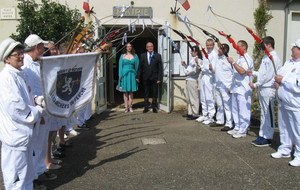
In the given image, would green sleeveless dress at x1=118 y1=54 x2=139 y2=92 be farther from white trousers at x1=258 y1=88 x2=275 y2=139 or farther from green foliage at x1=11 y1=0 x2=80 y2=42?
white trousers at x1=258 y1=88 x2=275 y2=139

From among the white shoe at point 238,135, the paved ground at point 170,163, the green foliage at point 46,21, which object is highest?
the green foliage at point 46,21

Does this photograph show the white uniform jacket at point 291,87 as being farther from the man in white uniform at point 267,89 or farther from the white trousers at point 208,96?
the white trousers at point 208,96

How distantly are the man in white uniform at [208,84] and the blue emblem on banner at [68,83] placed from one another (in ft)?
13.8

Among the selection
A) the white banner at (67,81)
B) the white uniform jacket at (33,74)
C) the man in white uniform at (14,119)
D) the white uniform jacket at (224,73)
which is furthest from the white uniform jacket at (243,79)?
the man in white uniform at (14,119)

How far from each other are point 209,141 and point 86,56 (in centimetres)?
340

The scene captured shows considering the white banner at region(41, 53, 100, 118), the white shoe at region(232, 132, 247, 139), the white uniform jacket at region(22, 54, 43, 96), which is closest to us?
the white banner at region(41, 53, 100, 118)

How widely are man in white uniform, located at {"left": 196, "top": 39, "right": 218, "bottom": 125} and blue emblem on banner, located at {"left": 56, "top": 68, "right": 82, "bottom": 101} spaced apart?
4.21 meters

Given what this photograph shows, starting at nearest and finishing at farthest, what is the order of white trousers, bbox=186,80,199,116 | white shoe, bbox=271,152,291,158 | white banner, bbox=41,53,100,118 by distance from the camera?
white banner, bbox=41,53,100,118 < white shoe, bbox=271,152,291,158 < white trousers, bbox=186,80,199,116

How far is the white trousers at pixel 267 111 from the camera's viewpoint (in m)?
5.72

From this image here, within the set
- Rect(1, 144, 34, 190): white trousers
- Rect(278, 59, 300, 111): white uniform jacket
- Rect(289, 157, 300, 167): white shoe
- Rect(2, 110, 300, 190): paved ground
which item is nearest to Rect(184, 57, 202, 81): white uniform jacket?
Rect(2, 110, 300, 190): paved ground

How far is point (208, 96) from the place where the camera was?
25.8ft

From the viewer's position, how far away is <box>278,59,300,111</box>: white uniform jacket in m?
4.80

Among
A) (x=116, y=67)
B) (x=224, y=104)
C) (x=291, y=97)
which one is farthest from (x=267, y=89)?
(x=116, y=67)

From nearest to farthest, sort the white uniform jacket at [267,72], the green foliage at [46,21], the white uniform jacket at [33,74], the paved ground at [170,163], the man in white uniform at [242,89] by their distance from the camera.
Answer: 1. the white uniform jacket at [33,74]
2. the paved ground at [170,163]
3. the white uniform jacket at [267,72]
4. the man in white uniform at [242,89]
5. the green foliage at [46,21]
